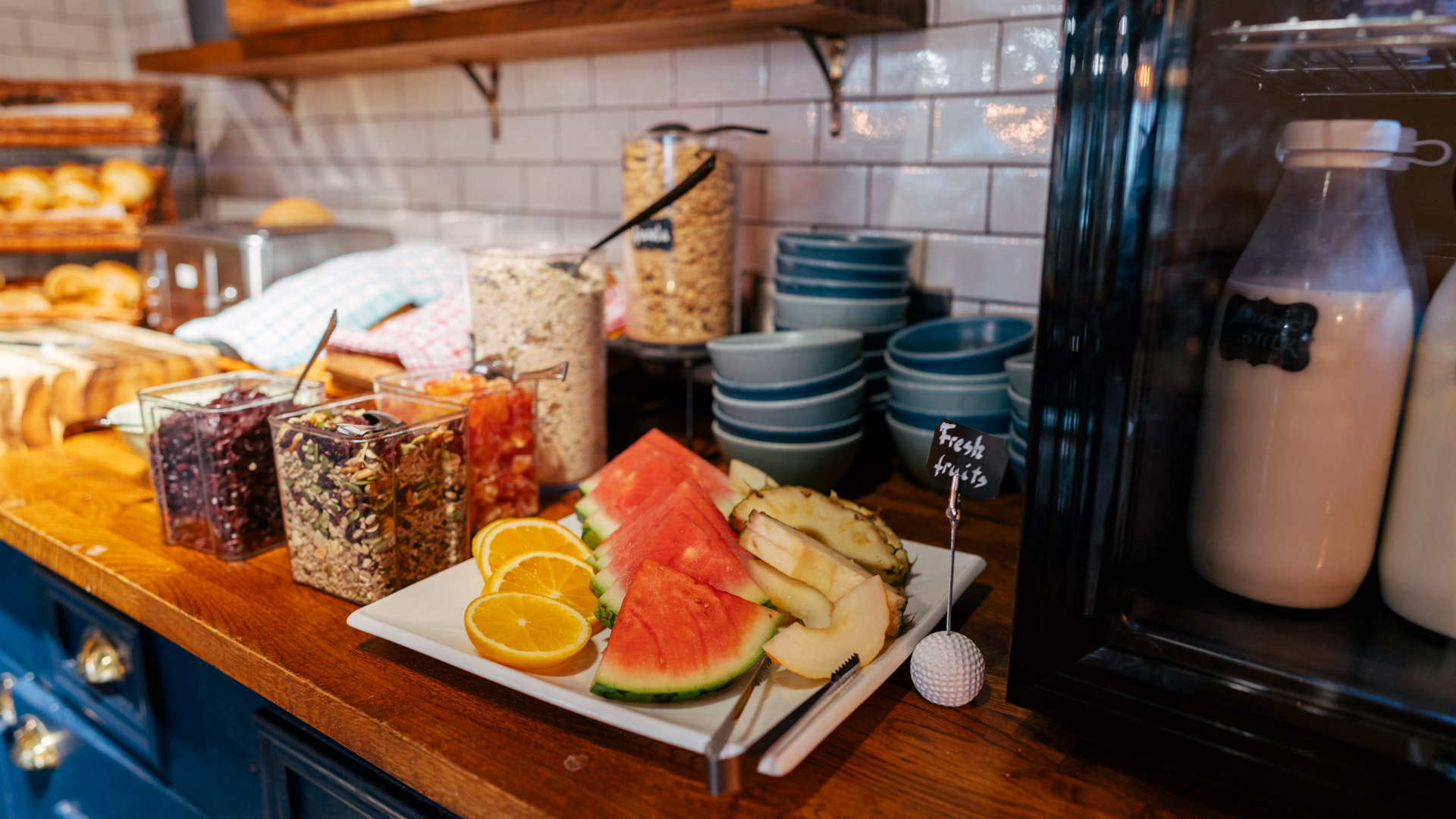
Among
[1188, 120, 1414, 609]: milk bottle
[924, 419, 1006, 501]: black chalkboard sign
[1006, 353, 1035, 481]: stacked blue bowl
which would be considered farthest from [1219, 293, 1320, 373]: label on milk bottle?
[1006, 353, 1035, 481]: stacked blue bowl

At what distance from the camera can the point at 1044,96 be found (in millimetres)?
1215

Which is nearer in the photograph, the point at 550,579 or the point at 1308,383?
the point at 1308,383

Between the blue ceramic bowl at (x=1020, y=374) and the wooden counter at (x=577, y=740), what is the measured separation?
0.75 ft

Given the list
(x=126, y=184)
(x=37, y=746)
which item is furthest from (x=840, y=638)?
(x=126, y=184)

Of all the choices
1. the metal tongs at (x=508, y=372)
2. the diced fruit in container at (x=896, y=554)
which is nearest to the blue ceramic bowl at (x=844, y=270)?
the metal tongs at (x=508, y=372)

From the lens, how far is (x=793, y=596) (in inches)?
27.9

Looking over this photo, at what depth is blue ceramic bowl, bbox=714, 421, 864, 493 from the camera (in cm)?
110

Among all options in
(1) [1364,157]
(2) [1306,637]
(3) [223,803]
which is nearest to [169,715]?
(3) [223,803]

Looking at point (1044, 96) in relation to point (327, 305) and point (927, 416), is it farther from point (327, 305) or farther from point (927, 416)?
point (327, 305)

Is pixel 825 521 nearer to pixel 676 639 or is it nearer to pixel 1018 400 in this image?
pixel 676 639

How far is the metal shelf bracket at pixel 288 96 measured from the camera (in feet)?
7.57

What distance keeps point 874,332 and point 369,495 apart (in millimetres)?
728

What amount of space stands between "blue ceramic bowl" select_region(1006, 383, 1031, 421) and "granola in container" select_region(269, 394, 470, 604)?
613 mm

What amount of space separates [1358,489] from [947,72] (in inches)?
35.6
